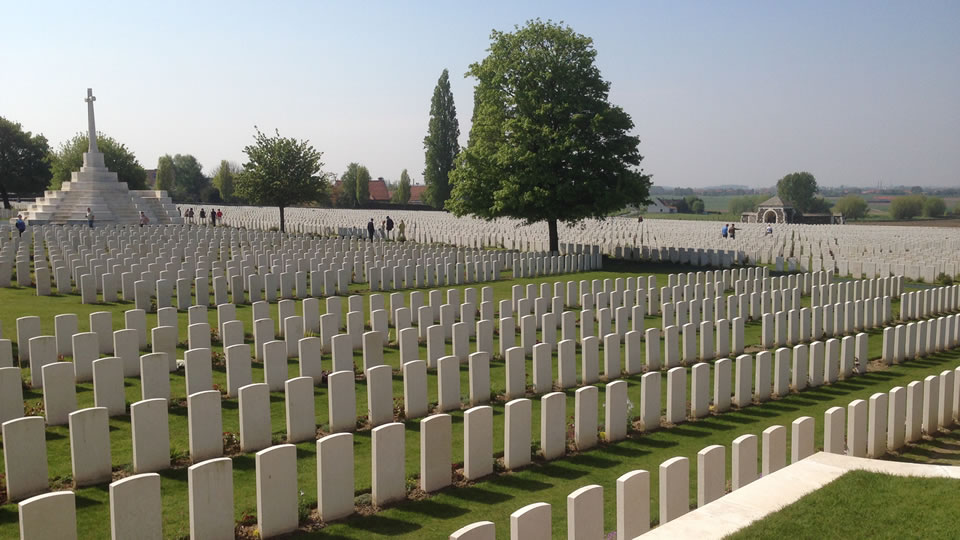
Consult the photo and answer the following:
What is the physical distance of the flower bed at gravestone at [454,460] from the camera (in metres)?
5.40

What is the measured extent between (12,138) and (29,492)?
64.5m

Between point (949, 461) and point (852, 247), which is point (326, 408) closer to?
point (949, 461)

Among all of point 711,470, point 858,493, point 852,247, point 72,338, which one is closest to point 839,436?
point 858,493

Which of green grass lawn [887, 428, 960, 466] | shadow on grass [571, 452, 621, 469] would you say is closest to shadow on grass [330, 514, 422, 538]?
shadow on grass [571, 452, 621, 469]

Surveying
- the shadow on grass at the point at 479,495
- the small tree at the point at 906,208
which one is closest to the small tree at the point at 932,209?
the small tree at the point at 906,208

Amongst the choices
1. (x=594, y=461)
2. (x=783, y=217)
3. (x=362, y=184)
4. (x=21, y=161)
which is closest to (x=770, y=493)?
(x=594, y=461)

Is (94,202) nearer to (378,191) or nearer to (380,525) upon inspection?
(380,525)

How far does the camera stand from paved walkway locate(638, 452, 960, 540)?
4.52 meters

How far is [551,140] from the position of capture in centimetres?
2444

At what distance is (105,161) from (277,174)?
108 feet

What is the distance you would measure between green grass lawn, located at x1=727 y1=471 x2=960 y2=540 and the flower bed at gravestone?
5.20 ft

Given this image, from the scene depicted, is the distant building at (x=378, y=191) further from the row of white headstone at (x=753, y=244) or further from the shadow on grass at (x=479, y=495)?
the shadow on grass at (x=479, y=495)

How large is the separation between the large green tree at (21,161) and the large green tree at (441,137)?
30.8m

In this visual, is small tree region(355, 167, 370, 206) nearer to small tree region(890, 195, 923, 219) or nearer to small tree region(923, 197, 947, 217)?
small tree region(890, 195, 923, 219)
